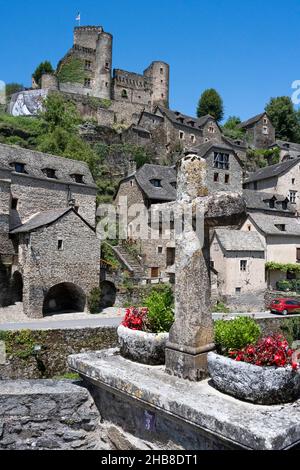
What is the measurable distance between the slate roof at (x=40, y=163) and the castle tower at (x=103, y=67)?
42634 millimetres

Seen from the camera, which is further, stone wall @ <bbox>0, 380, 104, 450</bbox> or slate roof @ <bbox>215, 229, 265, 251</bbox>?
slate roof @ <bbox>215, 229, 265, 251</bbox>

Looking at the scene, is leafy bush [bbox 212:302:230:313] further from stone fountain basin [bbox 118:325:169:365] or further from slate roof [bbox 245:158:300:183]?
stone fountain basin [bbox 118:325:169:365]

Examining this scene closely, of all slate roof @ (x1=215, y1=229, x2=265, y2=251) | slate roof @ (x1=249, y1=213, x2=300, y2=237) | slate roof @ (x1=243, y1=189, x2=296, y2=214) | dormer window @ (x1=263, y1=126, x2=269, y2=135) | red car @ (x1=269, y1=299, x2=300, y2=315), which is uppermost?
dormer window @ (x1=263, y1=126, x2=269, y2=135)

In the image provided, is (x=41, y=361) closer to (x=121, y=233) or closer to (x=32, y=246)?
(x=32, y=246)

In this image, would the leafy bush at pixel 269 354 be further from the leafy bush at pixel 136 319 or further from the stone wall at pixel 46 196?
the stone wall at pixel 46 196

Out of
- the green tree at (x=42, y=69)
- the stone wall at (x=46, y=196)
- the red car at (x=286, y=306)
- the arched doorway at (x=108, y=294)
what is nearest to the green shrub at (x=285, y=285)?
the red car at (x=286, y=306)

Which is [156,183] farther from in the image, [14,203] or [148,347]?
[148,347]

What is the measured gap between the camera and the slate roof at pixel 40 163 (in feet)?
98.5

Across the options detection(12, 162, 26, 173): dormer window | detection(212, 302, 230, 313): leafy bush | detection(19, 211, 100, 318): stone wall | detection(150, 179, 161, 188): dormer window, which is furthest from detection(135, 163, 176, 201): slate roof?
detection(12, 162, 26, 173): dormer window

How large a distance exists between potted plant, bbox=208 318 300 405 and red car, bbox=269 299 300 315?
25.8 metres

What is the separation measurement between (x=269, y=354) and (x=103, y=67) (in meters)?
78.2

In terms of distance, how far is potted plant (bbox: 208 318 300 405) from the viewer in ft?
11.2
